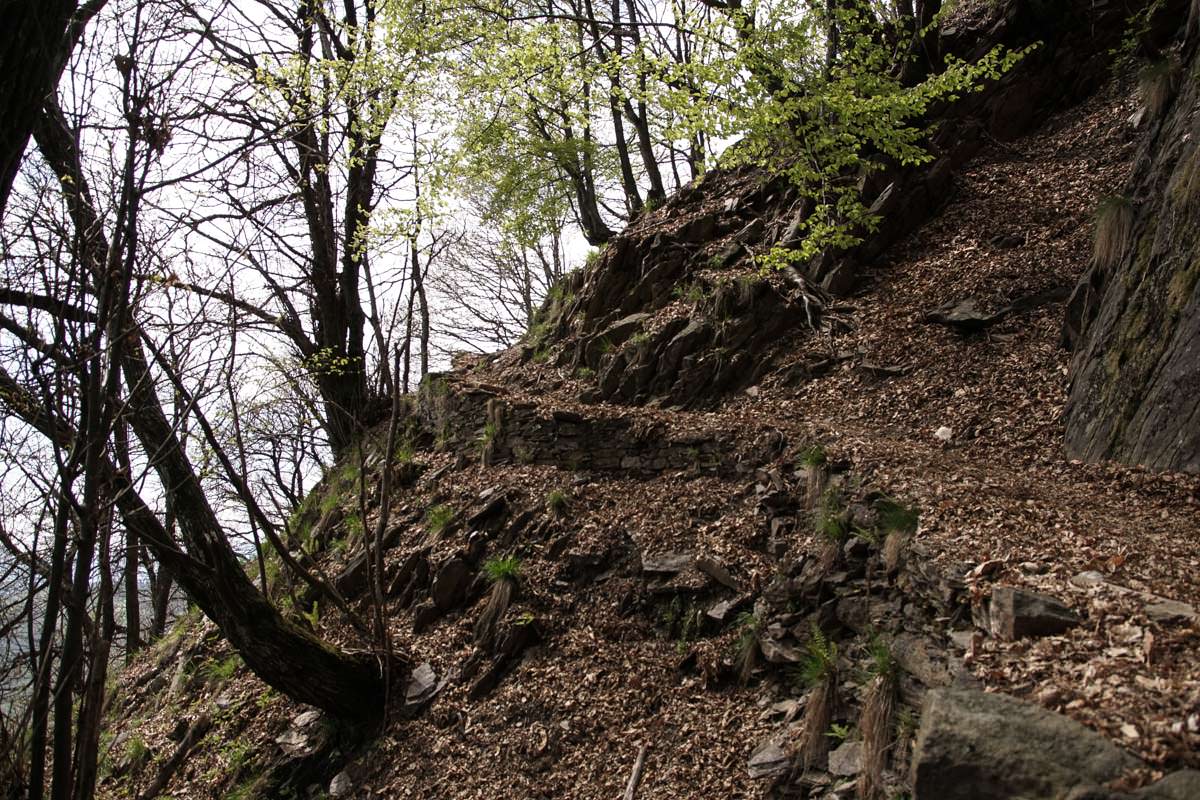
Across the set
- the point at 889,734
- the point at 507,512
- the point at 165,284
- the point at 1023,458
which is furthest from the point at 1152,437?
the point at 165,284

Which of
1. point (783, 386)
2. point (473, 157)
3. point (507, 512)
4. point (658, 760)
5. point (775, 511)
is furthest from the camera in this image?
point (473, 157)

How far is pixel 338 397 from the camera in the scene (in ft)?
36.8

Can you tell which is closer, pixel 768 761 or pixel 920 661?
pixel 920 661

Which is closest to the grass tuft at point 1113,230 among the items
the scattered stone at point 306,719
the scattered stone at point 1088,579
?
the scattered stone at point 1088,579

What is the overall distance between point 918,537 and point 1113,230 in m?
3.60

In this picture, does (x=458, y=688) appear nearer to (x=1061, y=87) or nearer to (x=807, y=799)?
(x=807, y=799)

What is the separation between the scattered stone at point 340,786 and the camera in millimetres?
5484

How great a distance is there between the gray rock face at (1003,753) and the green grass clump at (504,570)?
3.94 meters

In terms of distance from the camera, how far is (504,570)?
6250 mm

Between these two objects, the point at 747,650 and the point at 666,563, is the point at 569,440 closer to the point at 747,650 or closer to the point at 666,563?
A: the point at 666,563

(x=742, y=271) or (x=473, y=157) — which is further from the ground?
(x=473, y=157)

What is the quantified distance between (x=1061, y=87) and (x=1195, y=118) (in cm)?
524


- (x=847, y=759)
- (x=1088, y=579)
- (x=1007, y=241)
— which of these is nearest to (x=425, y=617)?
(x=847, y=759)

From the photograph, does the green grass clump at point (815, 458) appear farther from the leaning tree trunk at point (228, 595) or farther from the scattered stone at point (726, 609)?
the leaning tree trunk at point (228, 595)
